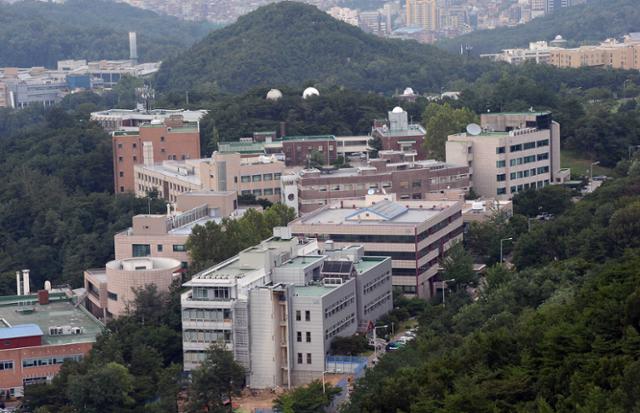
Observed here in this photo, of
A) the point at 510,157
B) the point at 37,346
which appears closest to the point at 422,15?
the point at 510,157

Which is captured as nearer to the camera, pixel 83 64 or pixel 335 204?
pixel 335 204

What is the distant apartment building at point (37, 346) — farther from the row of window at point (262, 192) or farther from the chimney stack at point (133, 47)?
the chimney stack at point (133, 47)

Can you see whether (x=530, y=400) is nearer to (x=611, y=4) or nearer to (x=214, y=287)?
(x=214, y=287)

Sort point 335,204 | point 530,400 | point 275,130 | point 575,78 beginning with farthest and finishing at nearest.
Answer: point 575,78 → point 275,130 → point 335,204 → point 530,400

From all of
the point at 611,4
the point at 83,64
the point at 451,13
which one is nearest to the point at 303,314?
the point at 83,64

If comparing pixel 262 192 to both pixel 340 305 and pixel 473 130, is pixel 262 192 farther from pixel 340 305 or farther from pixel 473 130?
pixel 340 305

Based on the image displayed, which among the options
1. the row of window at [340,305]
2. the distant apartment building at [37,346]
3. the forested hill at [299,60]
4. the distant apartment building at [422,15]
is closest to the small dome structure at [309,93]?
the forested hill at [299,60]
